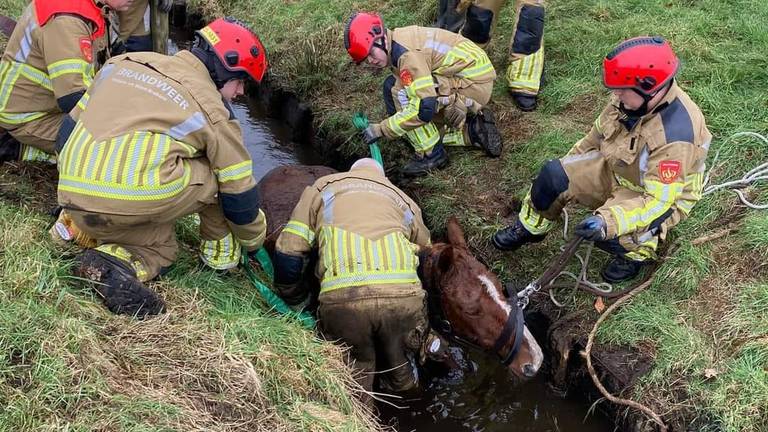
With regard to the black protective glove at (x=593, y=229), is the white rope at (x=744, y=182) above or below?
below

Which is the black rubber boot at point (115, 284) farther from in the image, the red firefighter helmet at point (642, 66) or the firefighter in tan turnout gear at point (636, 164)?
the red firefighter helmet at point (642, 66)

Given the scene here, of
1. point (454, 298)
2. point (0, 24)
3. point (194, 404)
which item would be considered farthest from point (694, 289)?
point (0, 24)

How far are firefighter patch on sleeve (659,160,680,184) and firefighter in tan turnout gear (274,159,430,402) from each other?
5.75 feet

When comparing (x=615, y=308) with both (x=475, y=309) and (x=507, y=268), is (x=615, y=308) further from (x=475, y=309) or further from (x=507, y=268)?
(x=475, y=309)

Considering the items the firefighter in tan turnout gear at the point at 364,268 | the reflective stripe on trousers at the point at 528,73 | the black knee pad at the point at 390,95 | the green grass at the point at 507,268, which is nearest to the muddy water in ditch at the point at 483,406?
the firefighter in tan turnout gear at the point at 364,268

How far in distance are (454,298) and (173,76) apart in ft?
7.52

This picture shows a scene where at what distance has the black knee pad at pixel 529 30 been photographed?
22.9 feet

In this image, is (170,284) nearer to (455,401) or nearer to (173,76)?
(173,76)

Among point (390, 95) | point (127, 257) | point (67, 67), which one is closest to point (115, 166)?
point (127, 257)

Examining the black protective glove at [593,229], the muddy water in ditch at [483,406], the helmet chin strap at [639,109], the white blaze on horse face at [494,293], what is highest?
the helmet chin strap at [639,109]

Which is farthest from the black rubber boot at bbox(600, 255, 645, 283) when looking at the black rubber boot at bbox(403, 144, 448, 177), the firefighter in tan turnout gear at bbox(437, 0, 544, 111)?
the firefighter in tan turnout gear at bbox(437, 0, 544, 111)

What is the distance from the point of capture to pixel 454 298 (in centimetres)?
434

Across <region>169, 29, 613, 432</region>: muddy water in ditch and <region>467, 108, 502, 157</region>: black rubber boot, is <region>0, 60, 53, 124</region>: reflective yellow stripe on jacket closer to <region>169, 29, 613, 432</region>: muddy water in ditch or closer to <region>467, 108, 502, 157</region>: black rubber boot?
<region>169, 29, 613, 432</region>: muddy water in ditch

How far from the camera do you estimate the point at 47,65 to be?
15.1ft
